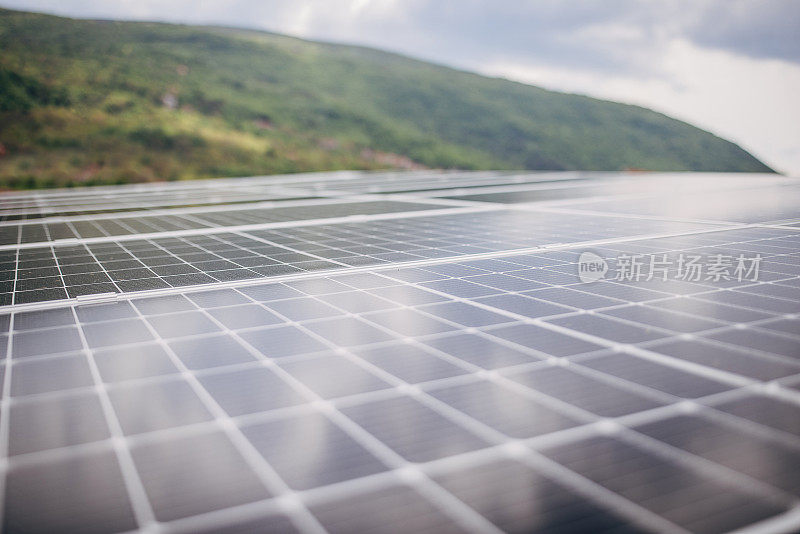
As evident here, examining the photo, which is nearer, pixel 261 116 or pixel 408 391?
pixel 408 391

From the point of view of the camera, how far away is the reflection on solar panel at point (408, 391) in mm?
3840

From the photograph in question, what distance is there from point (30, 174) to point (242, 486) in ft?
142

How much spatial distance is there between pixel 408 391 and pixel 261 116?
180ft

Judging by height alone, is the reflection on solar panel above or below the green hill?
below

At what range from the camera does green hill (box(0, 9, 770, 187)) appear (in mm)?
46250

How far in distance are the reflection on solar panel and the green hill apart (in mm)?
37394

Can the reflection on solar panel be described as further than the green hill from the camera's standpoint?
No

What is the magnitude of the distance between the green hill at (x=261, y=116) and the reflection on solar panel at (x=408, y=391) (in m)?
37.4

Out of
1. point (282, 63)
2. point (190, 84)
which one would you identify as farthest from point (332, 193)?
point (282, 63)

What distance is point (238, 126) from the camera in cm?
5444

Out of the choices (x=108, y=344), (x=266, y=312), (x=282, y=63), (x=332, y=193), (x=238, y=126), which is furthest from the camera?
(x=282, y=63)

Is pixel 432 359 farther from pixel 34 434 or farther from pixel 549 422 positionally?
pixel 34 434

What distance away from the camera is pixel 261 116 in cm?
5759

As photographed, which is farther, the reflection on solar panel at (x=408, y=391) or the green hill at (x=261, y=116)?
the green hill at (x=261, y=116)
